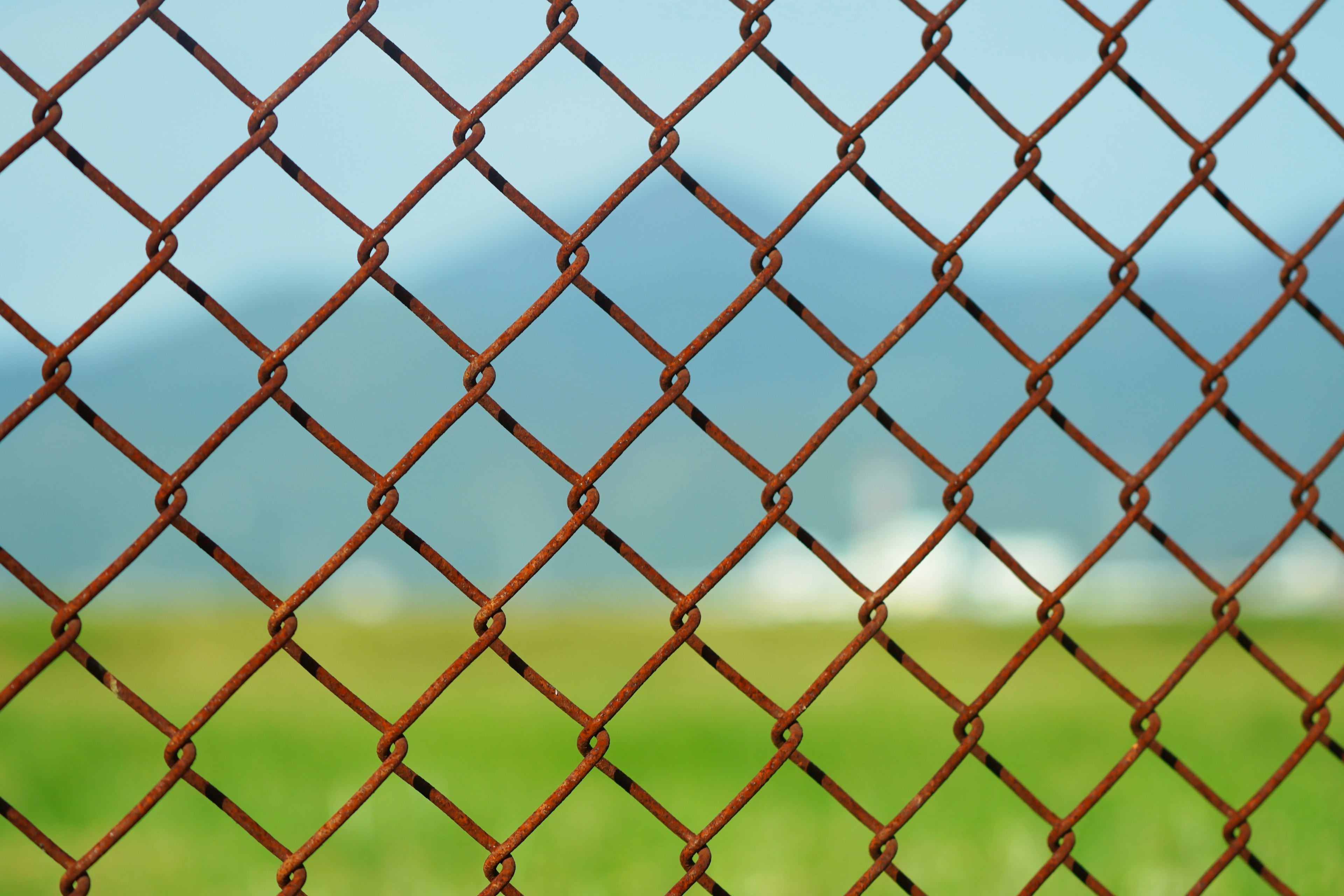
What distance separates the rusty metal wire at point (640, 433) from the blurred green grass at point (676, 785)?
141 centimetres

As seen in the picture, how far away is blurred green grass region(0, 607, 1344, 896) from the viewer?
2742mm

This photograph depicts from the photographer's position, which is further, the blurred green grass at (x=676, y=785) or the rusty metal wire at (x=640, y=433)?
the blurred green grass at (x=676, y=785)

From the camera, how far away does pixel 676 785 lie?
14.3 ft

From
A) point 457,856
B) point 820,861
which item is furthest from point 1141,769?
point 457,856

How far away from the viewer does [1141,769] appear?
396 cm

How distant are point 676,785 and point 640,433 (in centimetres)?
356

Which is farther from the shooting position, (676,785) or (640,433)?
(676,785)

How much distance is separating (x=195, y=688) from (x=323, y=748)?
6.29m

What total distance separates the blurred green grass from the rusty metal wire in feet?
4.64

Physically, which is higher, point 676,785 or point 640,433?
point 640,433

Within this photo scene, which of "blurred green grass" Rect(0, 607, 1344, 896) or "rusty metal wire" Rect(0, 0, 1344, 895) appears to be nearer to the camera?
"rusty metal wire" Rect(0, 0, 1344, 895)

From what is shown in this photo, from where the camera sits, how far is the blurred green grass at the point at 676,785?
274cm

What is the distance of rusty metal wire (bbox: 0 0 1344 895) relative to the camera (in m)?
0.94

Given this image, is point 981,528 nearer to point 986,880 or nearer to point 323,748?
point 986,880
